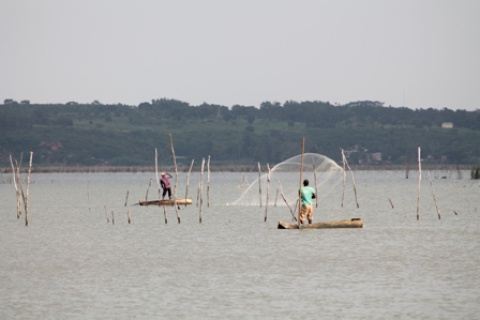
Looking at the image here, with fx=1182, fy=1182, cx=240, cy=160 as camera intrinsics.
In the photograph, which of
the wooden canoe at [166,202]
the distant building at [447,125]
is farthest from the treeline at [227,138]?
the wooden canoe at [166,202]

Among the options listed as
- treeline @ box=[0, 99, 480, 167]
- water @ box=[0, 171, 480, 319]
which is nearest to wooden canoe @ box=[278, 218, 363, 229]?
water @ box=[0, 171, 480, 319]

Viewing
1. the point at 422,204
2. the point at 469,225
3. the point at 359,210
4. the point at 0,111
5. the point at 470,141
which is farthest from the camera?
the point at 0,111

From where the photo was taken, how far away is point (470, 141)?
16862cm

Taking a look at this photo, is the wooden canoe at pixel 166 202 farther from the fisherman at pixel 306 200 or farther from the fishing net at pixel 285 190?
the fisherman at pixel 306 200

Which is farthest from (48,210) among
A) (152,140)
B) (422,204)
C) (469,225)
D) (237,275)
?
(152,140)

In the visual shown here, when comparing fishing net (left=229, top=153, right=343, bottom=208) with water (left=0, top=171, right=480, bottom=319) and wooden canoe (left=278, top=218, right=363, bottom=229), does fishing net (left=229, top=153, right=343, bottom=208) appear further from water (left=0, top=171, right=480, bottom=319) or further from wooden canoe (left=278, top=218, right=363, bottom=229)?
water (left=0, top=171, right=480, bottom=319)

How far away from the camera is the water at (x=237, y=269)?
17969 mm

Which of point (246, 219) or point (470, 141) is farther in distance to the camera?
point (470, 141)

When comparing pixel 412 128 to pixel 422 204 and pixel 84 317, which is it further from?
pixel 84 317

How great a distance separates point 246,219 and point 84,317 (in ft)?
71.4

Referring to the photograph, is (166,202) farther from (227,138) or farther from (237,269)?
(227,138)

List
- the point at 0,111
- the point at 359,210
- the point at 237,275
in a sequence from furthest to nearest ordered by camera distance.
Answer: the point at 0,111, the point at 359,210, the point at 237,275

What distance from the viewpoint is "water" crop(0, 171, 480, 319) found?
18.0 meters

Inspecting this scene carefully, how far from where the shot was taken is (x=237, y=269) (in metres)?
23.3
